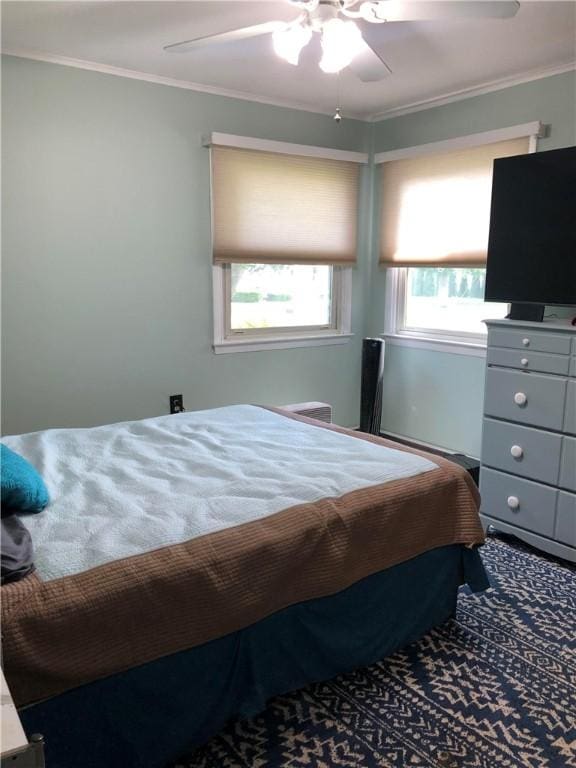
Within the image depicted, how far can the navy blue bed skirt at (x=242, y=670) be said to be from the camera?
1.45 metres

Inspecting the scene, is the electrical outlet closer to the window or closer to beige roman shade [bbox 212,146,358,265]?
the window

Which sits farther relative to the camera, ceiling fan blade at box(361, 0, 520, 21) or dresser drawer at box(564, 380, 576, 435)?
dresser drawer at box(564, 380, 576, 435)

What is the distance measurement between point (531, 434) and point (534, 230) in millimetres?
1024

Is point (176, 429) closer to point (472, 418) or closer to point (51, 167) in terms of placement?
point (51, 167)

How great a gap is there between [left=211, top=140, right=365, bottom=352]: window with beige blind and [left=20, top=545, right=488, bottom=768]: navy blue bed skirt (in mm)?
2301

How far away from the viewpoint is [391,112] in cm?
427

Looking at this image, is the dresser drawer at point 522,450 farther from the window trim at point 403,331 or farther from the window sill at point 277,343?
the window sill at point 277,343

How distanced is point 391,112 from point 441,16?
238 centimetres

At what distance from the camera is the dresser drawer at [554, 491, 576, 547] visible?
2.74 m

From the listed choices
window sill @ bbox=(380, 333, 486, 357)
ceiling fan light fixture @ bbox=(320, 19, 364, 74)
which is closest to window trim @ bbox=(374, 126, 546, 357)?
window sill @ bbox=(380, 333, 486, 357)

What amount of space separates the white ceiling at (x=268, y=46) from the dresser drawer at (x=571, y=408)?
1612 millimetres

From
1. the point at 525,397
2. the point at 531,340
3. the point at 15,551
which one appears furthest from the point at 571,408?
the point at 15,551

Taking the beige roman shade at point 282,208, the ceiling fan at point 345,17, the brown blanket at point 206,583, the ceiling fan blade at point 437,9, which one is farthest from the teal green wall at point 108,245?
the brown blanket at point 206,583

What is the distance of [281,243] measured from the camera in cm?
413
